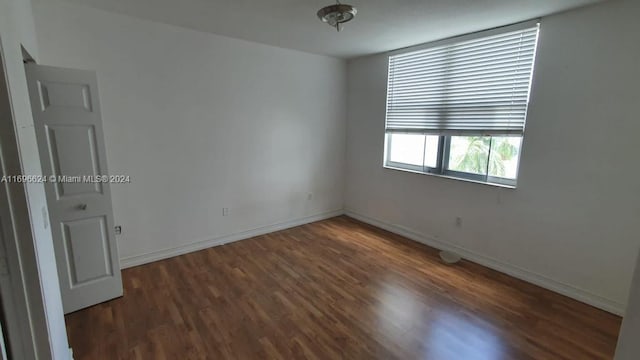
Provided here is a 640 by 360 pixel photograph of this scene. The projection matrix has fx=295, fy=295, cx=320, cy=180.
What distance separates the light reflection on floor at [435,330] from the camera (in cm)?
208

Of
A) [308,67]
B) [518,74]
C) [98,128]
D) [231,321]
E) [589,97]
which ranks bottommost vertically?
[231,321]

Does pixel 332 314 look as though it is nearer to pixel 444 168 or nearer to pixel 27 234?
pixel 27 234

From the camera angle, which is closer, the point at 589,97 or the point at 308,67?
the point at 589,97

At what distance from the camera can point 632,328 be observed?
0.84 metres

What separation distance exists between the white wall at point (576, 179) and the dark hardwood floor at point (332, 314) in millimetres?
263

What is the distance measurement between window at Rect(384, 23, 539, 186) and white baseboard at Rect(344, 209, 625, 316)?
2.88 ft

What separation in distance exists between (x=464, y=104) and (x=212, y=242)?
3.47m

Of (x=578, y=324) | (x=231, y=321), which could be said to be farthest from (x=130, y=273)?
(x=578, y=324)

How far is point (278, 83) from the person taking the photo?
4.03 m

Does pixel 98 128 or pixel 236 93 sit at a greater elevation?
pixel 236 93

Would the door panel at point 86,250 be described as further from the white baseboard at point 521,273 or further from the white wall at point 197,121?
the white baseboard at point 521,273

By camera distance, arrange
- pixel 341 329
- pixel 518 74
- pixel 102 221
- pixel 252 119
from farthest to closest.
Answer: pixel 252 119 < pixel 518 74 < pixel 102 221 < pixel 341 329

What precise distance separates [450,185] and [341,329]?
2235mm

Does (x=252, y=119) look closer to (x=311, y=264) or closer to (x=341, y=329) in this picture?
(x=311, y=264)
